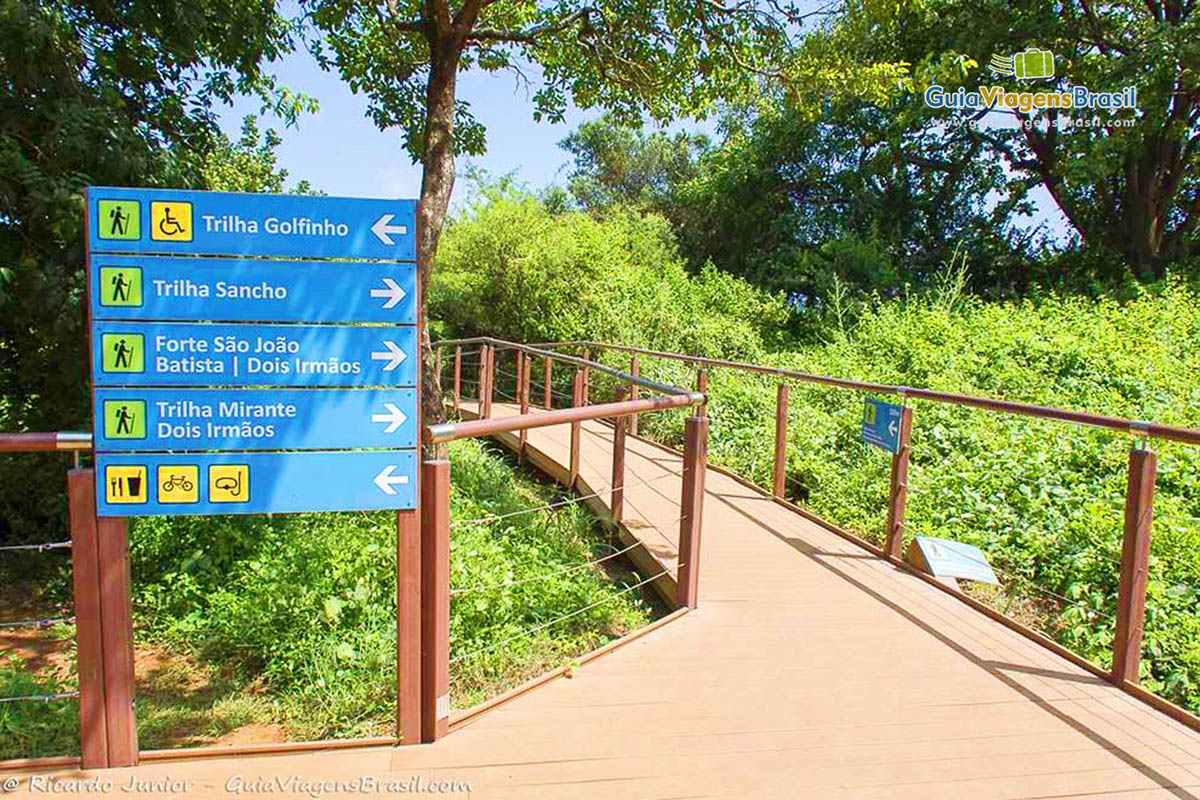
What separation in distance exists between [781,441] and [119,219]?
175 inches

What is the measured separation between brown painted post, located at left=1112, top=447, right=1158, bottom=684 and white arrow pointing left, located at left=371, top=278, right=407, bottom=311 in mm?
2663

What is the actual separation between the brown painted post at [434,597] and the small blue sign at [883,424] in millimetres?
2940

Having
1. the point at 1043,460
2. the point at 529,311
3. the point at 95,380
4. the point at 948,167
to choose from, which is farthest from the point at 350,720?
the point at 948,167

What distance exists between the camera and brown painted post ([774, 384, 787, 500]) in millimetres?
5461

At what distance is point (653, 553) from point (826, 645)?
131 cm

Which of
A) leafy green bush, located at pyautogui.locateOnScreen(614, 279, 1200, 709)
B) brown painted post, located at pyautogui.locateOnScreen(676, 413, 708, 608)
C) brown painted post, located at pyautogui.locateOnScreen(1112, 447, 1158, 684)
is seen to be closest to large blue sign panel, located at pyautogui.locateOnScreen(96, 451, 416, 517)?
brown painted post, located at pyautogui.locateOnScreen(676, 413, 708, 608)

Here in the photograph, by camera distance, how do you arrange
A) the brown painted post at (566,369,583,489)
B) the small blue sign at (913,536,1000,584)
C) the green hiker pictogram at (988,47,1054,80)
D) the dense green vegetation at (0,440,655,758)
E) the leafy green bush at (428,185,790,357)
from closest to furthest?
the dense green vegetation at (0,440,655,758), the small blue sign at (913,536,1000,584), the brown painted post at (566,369,583,489), the green hiker pictogram at (988,47,1054,80), the leafy green bush at (428,185,790,357)

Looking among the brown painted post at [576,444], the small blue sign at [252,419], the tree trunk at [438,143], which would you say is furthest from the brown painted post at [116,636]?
the tree trunk at [438,143]

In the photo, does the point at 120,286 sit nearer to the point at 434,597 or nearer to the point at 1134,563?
the point at 434,597

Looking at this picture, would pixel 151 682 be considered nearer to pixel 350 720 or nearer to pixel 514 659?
pixel 350 720

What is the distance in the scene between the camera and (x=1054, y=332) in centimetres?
887

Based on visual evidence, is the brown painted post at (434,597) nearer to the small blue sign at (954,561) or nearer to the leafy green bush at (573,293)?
the small blue sign at (954,561)

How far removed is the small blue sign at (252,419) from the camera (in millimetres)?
2104

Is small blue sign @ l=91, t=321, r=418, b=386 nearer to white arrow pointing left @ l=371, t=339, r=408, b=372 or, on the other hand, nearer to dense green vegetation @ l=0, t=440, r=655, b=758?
white arrow pointing left @ l=371, t=339, r=408, b=372
